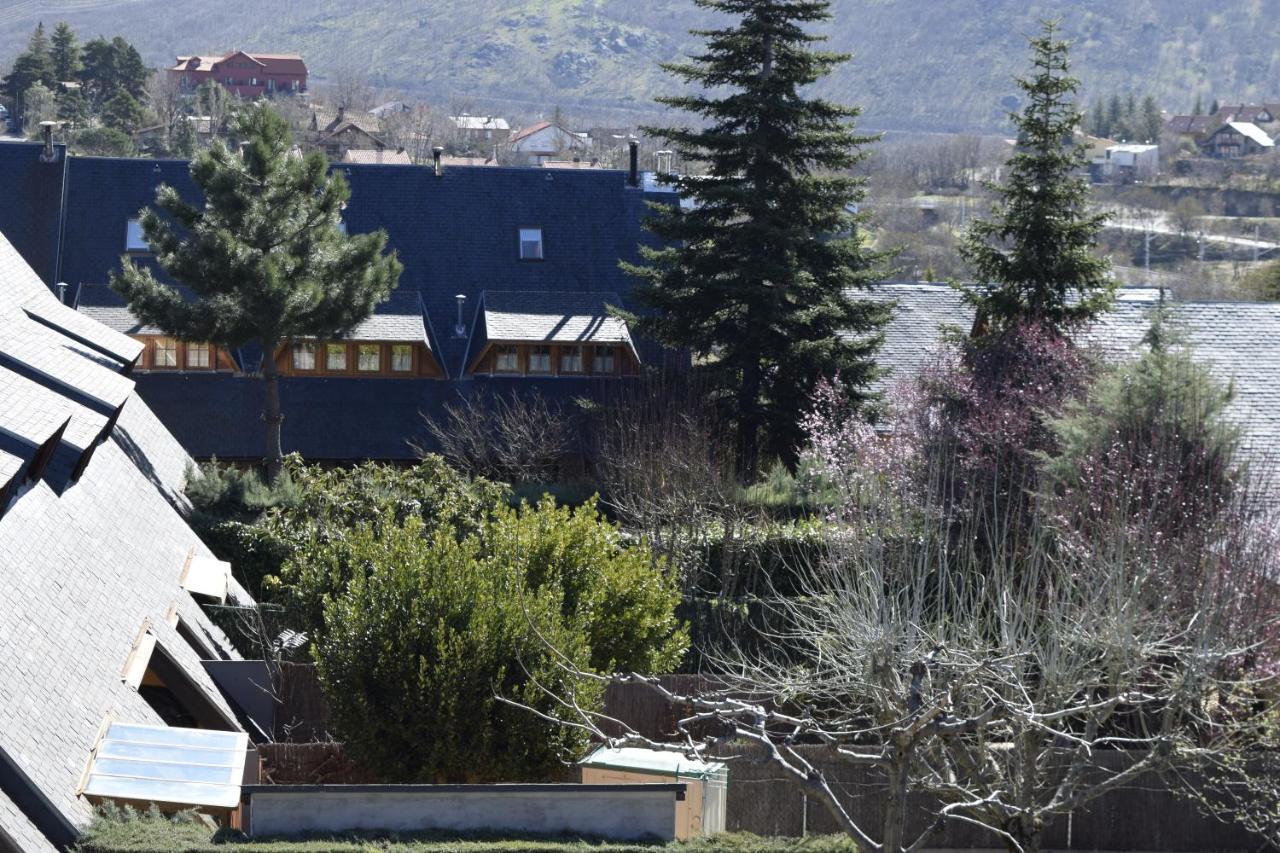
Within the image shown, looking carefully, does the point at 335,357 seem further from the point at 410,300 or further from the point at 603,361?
the point at 603,361

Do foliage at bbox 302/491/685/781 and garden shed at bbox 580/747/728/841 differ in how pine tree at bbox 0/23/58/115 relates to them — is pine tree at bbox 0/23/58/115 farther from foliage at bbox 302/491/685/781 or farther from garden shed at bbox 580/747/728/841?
garden shed at bbox 580/747/728/841

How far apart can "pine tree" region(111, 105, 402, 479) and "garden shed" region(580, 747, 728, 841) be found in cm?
1814

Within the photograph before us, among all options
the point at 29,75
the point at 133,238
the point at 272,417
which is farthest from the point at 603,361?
the point at 29,75

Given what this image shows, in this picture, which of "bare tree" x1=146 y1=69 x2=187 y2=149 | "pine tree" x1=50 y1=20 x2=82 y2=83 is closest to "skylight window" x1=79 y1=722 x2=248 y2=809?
"bare tree" x1=146 y1=69 x2=187 y2=149

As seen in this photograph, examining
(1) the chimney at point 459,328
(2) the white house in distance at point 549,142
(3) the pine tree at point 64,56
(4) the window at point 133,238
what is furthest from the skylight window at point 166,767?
(2) the white house in distance at point 549,142

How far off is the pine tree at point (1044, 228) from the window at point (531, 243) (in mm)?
15119

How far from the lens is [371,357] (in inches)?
1673

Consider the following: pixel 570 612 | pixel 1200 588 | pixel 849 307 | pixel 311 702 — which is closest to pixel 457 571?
pixel 570 612

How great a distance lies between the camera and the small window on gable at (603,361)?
1678 inches

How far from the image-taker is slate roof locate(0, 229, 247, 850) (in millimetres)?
16391

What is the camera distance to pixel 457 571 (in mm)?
20047

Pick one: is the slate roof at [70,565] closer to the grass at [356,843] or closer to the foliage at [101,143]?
the grass at [356,843]

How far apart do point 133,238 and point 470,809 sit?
31.2 meters

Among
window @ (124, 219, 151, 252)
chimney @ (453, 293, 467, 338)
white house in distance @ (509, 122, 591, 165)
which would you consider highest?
white house in distance @ (509, 122, 591, 165)
